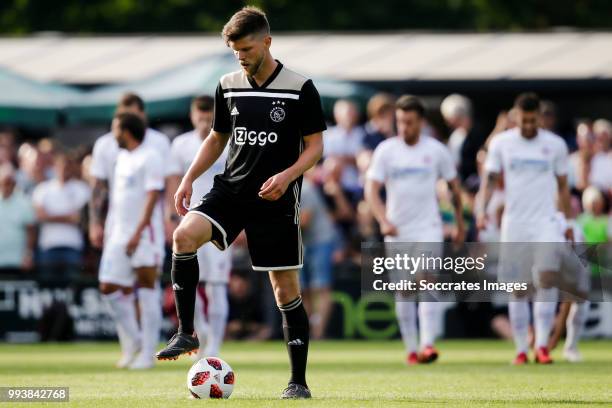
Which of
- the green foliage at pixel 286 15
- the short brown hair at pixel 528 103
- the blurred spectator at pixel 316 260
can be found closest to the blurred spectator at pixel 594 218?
the blurred spectator at pixel 316 260

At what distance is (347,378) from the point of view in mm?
13773

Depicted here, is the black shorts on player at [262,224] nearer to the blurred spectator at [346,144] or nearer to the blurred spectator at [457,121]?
the blurred spectator at [457,121]

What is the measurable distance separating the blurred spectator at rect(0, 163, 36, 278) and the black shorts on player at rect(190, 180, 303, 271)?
1114cm

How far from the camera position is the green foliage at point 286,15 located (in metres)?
45.4

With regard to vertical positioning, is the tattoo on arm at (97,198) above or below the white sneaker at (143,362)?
above

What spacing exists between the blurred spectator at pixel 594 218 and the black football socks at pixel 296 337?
10.1 meters

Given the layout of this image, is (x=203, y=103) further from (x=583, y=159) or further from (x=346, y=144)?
(x=583, y=159)

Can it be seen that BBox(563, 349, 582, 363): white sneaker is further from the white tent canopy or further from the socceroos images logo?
the white tent canopy

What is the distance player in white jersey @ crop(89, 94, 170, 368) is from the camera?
52.3 ft

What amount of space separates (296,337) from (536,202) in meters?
5.57

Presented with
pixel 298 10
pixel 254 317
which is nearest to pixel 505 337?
pixel 254 317

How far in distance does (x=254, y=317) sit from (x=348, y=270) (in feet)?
4.78

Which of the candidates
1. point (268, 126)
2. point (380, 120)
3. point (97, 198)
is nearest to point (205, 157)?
point (268, 126)

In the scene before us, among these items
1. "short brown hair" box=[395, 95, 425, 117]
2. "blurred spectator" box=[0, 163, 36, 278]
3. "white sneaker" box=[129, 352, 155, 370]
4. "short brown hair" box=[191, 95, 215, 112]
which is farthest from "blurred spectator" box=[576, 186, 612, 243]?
"blurred spectator" box=[0, 163, 36, 278]
